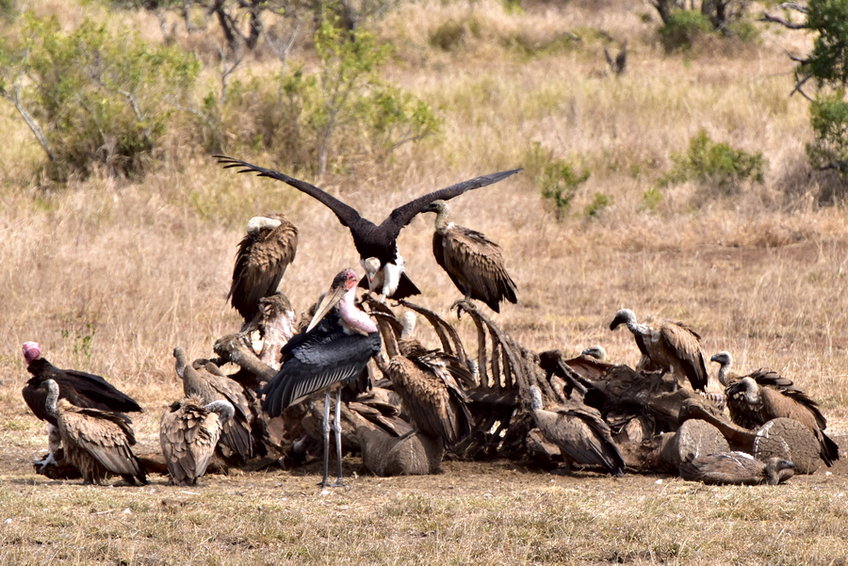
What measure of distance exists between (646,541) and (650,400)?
199 centimetres

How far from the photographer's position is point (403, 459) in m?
6.74

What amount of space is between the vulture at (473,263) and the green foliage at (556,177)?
7.93m

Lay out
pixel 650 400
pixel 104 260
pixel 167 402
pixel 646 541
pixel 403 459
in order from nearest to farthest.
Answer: pixel 646 541 < pixel 403 459 < pixel 650 400 < pixel 167 402 < pixel 104 260

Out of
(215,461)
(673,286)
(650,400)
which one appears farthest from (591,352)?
(673,286)

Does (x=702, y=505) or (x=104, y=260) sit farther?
(x=104, y=260)

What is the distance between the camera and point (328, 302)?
21.1ft

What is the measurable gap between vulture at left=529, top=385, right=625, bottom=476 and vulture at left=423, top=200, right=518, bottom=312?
150 centimetres

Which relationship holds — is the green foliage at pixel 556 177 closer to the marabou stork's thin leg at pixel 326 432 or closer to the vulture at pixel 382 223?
the vulture at pixel 382 223

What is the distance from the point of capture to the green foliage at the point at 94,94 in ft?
55.0

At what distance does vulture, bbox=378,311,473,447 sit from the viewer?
21.7 ft

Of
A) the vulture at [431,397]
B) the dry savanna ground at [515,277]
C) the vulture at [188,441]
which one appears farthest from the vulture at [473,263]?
the vulture at [188,441]

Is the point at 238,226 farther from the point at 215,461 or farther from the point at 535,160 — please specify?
the point at 215,461

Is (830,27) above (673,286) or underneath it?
above

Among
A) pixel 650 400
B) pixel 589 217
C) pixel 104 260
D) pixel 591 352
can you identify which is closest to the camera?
pixel 650 400
